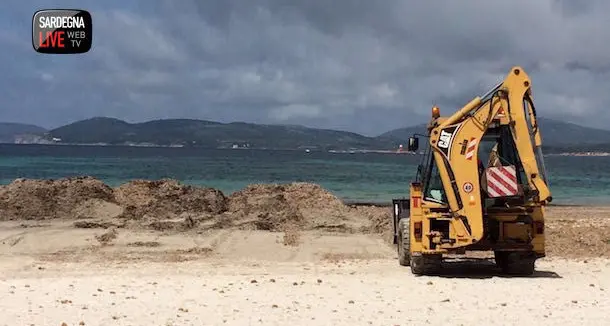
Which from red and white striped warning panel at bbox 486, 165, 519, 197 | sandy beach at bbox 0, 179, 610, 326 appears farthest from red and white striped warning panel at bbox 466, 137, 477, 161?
sandy beach at bbox 0, 179, 610, 326

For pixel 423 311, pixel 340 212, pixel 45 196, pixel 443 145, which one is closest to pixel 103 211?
pixel 45 196

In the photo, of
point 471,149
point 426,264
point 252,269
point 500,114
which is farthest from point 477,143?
point 252,269

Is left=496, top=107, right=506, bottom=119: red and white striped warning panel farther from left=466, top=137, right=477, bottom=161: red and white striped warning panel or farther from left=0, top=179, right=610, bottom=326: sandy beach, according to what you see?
left=0, top=179, right=610, bottom=326: sandy beach

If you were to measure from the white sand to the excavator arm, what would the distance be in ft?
4.47

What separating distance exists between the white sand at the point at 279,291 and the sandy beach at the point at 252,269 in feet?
0.08

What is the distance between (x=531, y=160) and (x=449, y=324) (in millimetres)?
4683

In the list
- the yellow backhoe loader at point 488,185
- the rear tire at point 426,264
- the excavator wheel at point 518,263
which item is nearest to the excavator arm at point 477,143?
the yellow backhoe loader at point 488,185

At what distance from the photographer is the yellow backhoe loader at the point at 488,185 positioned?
1299 cm

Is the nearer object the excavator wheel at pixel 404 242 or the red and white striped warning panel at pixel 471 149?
the red and white striped warning panel at pixel 471 149

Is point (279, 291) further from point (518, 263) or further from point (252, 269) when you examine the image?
point (518, 263)

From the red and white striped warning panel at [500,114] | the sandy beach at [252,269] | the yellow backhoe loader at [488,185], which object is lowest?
the sandy beach at [252,269]

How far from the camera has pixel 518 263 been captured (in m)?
13.8

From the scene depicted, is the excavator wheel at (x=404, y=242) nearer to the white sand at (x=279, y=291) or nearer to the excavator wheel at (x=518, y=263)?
the white sand at (x=279, y=291)

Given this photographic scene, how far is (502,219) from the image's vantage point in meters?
13.3
